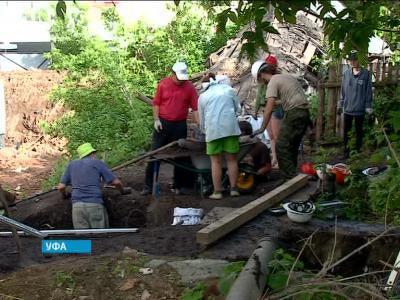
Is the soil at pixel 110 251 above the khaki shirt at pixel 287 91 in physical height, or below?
below

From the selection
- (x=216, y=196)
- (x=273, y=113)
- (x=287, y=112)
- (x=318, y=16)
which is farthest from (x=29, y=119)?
(x=318, y=16)

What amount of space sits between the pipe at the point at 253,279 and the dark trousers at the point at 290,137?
409cm

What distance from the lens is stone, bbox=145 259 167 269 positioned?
16.9 feet

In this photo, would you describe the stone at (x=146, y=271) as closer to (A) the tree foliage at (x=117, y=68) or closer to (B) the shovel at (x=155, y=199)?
(B) the shovel at (x=155, y=199)

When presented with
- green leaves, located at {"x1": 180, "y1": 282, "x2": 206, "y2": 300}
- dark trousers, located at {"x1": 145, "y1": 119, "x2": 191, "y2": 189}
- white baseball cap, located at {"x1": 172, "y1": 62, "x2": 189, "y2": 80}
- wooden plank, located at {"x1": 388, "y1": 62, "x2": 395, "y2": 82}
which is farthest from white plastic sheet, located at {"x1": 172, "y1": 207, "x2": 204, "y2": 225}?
wooden plank, located at {"x1": 388, "y1": 62, "x2": 395, "y2": 82}

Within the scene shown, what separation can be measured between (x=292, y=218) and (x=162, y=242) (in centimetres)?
130

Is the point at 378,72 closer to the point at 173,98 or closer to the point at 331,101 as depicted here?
the point at 331,101

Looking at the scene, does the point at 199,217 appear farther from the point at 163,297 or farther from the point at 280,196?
the point at 163,297

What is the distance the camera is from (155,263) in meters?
5.23

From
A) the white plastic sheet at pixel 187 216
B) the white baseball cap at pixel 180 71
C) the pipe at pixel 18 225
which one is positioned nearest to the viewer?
the pipe at pixel 18 225

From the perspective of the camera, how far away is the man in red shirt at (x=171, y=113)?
9.23m

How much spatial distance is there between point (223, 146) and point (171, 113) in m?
1.26

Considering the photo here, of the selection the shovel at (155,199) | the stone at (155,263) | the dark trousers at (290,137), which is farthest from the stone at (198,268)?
the dark trousers at (290,137)

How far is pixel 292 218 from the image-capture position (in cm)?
621
